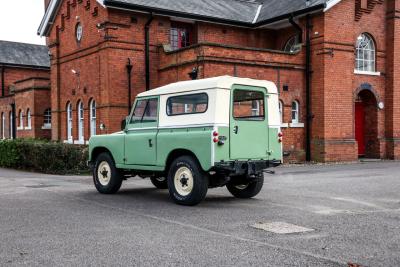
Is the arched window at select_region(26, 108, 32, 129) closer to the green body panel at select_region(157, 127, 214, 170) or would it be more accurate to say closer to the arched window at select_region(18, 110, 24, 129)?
the arched window at select_region(18, 110, 24, 129)

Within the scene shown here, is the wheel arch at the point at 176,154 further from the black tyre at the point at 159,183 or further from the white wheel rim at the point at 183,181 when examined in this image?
the black tyre at the point at 159,183

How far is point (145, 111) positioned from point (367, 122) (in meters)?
16.0

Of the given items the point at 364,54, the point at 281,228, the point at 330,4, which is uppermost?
the point at 330,4

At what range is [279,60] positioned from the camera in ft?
69.7

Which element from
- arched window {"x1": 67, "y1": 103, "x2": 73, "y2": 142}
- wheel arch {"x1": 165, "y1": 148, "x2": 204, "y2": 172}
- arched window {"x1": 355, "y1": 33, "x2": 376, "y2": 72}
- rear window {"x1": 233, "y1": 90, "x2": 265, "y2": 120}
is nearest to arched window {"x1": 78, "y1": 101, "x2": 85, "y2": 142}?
arched window {"x1": 67, "y1": 103, "x2": 73, "y2": 142}

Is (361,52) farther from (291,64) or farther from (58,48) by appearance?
(58,48)

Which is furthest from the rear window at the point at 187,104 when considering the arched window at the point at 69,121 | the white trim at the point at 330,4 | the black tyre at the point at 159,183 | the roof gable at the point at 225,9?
the arched window at the point at 69,121

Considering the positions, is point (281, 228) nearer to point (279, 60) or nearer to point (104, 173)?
point (104, 173)

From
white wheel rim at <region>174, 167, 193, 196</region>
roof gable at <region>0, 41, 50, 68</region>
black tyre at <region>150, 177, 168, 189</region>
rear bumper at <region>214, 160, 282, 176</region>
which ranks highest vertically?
roof gable at <region>0, 41, 50, 68</region>

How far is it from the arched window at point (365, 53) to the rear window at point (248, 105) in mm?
14295

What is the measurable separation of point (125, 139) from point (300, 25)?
14010 mm

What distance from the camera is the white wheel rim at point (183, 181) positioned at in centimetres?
973

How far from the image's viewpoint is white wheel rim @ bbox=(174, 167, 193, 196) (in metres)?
9.73

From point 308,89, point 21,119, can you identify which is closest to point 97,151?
point 308,89
